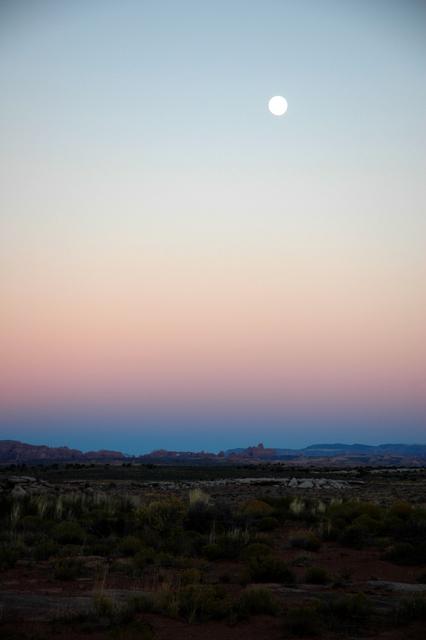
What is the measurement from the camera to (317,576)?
1254 centimetres

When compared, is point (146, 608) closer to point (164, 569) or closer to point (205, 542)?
point (164, 569)

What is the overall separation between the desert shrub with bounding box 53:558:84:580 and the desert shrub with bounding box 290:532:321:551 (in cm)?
669

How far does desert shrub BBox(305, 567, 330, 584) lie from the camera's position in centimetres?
1255

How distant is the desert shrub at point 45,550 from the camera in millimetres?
14630

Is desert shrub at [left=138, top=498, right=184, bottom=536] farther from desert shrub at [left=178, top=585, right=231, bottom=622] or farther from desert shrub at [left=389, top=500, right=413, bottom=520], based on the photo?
desert shrub at [left=178, top=585, right=231, bottom=622]

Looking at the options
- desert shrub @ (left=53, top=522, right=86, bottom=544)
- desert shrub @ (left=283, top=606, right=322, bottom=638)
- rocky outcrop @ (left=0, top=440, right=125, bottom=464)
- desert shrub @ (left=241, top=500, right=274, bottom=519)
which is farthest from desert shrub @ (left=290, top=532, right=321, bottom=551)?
rocky outcrop @ (left=0, top=440, right=125, bottom=464)

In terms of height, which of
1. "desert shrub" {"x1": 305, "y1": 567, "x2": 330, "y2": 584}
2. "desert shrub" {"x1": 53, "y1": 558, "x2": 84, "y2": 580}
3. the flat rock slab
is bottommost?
the flat rock slab

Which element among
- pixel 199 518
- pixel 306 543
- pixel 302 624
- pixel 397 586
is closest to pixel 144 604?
pixel 302 624

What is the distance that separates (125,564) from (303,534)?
6572 mm

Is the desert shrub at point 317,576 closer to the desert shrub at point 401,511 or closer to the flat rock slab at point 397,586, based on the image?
the flat rock slab at point 397,586

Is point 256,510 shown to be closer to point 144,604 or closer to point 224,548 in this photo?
point 224,548

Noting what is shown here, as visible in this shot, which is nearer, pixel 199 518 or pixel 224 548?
pixel 224 548

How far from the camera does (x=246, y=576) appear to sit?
1245 centimetres

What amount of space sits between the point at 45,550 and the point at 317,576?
23.1ft
